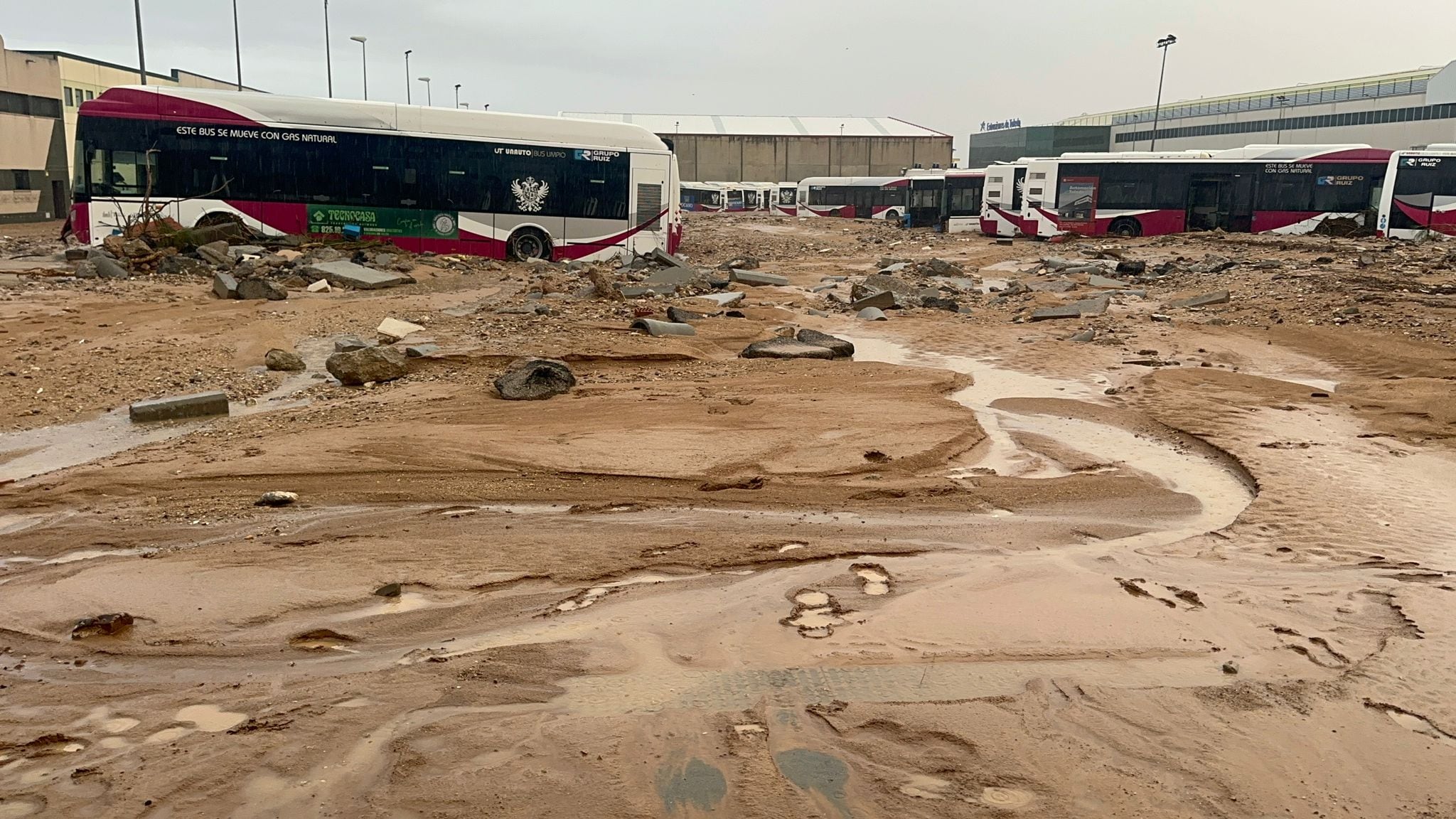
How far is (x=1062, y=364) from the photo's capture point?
41.3ft

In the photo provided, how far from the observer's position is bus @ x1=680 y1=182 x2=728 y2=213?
2517 inches

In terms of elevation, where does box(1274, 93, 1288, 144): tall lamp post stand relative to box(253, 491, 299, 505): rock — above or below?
above

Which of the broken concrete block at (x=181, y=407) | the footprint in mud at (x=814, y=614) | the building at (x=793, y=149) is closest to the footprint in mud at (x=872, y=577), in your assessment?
the footprint in mud at (x=814, y=614)

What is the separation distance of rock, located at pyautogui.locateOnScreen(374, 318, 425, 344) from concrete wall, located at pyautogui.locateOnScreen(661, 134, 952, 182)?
69.8 metres

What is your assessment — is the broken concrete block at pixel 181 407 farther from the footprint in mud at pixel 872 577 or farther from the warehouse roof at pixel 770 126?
the warehouse roof at pixel 770 126

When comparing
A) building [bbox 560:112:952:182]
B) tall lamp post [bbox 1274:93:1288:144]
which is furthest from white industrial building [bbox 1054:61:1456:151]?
building [bbox 560:112:952:182]

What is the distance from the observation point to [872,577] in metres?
5.64

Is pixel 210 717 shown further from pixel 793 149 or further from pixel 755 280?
pixel 793 149

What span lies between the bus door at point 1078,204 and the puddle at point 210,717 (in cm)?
3342

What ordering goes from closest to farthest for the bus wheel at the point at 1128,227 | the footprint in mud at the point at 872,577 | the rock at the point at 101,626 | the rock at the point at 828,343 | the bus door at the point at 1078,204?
the rock at the point at 101,626
the footprint in mud at the point at 872,577
the rock at the point at 828,343
the bus wheel at the point at 1128,227
the bus door at the point at 1078,204

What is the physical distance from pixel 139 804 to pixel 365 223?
19.9 m

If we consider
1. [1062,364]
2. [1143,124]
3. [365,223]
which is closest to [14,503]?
[1062,364]

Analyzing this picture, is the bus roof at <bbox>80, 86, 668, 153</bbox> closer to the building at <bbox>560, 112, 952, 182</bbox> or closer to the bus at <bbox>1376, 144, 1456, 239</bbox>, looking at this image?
the bus at <bbox>1376, 144, 1456, 239</bbox>

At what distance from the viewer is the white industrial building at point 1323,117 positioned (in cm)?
6128
